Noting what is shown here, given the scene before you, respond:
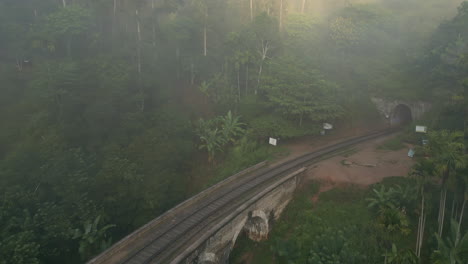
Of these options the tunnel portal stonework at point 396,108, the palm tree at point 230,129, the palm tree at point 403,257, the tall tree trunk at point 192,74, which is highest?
the tall tree trunk at point 192,74

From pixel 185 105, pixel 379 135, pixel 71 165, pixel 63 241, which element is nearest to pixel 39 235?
pixel 63 241

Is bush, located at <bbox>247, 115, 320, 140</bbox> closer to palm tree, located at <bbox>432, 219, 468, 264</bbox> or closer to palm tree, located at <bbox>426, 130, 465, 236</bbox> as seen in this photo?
palm tree, located at <bbox>426, 130, 465, 236</bbox>

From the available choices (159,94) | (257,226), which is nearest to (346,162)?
(257,226)

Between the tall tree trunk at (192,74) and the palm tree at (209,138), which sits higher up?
the tall tree trunk at (192,74)

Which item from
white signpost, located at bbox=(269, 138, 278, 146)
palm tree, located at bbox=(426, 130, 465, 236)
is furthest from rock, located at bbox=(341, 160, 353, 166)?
palm tree, located at bbox=(426, 130, 465, 236)

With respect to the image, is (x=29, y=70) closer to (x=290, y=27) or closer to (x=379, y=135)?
(x=290, y=27)

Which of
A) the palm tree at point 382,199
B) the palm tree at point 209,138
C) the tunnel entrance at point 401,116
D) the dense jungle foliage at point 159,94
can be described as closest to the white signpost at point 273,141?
the dense jungle foliage at point 159,94

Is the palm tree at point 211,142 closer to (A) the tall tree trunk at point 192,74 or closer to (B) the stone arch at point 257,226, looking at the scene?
(B) the stone arch at point 257,226
